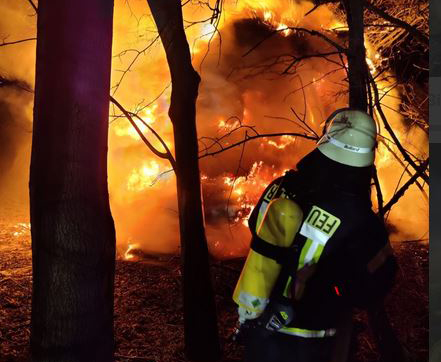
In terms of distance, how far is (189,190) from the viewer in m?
4.96

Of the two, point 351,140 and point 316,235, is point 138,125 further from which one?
point 316,235

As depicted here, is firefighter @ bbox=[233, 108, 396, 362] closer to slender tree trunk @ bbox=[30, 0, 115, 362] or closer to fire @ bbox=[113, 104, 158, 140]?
slender tree trunk @ bbox=[30, 0, 115, 362]

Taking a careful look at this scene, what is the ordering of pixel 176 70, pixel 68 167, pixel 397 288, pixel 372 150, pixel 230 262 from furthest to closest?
pixel 230 262 < pixel 397 288 < pixel 176 70 < pixel 68 167 < pixel 372 150

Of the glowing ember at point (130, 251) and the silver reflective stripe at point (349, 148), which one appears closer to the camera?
the silver reflective stripe at point (349, 148)

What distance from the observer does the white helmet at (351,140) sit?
2.78m

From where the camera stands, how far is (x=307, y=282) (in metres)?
2.71

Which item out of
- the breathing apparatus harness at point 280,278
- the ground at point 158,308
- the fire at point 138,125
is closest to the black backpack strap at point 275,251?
the breathing apparatus harness at point 280,278

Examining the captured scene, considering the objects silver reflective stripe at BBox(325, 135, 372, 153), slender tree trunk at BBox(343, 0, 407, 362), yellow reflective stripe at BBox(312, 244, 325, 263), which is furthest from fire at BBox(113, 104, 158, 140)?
yellow reflective stripe at BBox(312, 244, 325, 263)

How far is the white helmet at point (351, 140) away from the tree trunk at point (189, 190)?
228 cm

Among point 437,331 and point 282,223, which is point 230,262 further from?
point 282,223

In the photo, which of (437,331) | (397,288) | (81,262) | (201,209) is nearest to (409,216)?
(397,288)

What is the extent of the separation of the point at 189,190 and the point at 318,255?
2556 millimetres

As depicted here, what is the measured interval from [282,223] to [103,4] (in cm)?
226

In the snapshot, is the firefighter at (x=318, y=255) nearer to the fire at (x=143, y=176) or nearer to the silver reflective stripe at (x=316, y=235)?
the silver reflective stripe at (x=316, y=235)
